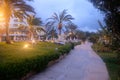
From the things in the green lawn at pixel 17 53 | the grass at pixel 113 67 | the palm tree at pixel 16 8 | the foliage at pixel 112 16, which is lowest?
the grass at pixel 113 67

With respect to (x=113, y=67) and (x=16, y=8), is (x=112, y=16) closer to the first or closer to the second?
(x=113, y=67)

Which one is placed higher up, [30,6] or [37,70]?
[30,6]

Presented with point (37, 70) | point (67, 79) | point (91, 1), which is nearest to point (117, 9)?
point (91, 1)

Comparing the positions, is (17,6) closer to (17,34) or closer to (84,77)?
(84,77)

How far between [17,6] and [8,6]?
1.54m

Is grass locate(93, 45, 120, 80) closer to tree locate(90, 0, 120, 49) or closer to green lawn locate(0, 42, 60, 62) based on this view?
tree locate(90, 0, 120, 49)

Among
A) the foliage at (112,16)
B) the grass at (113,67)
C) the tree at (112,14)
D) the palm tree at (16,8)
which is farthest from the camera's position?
the palm tree at (16,8)

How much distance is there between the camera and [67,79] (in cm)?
1341

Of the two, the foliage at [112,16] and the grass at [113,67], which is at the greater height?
the foliage at [112,16]

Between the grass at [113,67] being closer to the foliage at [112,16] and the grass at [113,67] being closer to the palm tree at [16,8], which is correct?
the foliage at [112,16]

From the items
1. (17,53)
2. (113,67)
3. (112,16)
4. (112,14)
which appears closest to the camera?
(112,16)

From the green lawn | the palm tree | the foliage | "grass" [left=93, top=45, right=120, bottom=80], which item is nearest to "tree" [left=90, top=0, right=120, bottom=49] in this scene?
the foliage

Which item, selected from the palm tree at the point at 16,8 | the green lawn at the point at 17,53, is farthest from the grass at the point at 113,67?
the palm tree at the point at 16,8

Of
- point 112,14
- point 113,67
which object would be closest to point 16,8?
point 113,67
